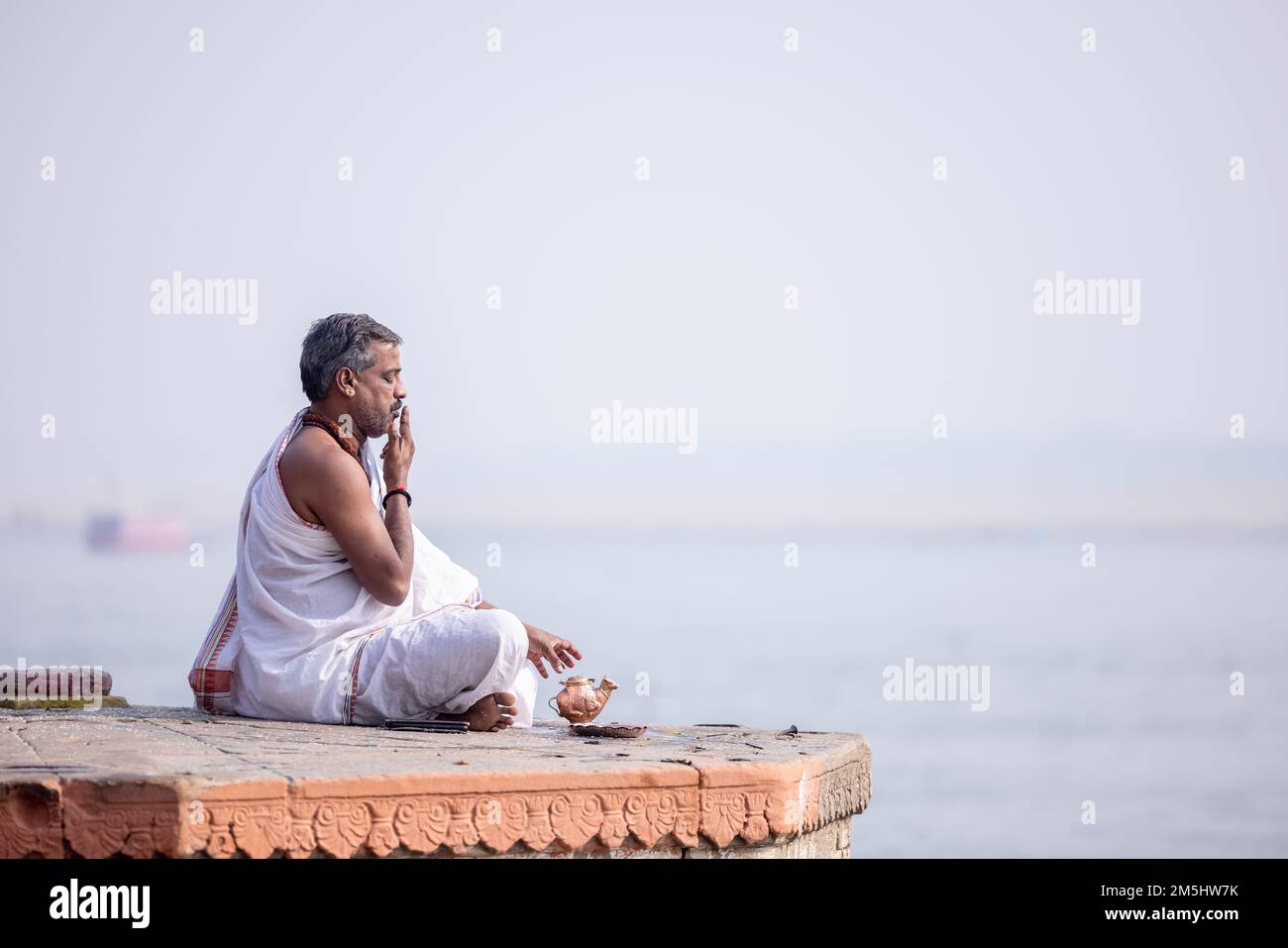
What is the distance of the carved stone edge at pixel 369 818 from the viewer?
149 inches

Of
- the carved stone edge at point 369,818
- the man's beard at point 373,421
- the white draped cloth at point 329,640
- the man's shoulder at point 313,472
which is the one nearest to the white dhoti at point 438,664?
the white draped cloth at point 329,640

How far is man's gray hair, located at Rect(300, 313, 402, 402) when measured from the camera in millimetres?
5520

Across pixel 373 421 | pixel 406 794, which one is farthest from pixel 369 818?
pixel 373 421

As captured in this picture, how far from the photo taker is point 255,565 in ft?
18.1

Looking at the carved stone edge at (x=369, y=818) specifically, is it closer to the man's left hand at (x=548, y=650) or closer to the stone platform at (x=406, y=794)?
the stone platform at (x=406, y=794)

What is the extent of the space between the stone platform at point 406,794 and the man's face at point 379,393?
1.08 m

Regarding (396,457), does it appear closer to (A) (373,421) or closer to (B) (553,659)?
(A) (373,421)

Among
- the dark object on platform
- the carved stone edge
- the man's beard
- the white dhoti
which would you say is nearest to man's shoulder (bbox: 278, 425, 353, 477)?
the man's beard

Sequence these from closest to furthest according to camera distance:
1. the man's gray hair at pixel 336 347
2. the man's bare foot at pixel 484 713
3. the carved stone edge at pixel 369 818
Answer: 1. the carved stone edge at pixel 369 818
2. the man's bare foot at pixel 484 713
3. the man's gray hair at pixel 336 347

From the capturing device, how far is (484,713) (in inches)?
208
